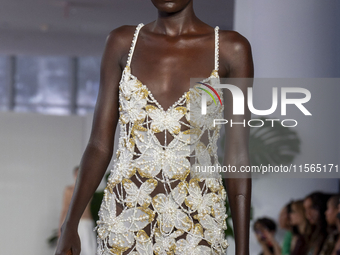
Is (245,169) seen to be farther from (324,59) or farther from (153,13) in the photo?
(153,13)

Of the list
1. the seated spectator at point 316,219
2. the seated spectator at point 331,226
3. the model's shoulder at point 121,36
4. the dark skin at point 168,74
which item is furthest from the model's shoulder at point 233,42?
the seated spectator at point 316,219

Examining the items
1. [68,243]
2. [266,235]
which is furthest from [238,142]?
[266,235]

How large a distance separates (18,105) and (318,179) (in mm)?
9601

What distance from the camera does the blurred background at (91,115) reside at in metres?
3.42

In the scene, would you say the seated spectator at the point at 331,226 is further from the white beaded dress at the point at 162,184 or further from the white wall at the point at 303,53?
the white beaded dress at the point at 162,184

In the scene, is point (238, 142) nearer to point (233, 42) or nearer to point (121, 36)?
point (233, 42)

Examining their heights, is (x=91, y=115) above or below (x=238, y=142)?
above

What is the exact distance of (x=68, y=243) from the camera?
3.89 ft

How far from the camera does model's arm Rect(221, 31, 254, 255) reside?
1.22m

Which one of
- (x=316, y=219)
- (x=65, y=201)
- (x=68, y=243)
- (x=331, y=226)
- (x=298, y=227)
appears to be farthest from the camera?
(x=65, y=201)

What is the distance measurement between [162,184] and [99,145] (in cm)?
21

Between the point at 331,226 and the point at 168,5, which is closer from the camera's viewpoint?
the point at 168,5

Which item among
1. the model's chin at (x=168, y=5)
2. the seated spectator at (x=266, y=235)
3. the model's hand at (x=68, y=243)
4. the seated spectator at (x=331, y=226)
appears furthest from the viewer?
the seated spectator at (x=266, y=235)

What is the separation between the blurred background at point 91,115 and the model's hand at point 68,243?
1.98 meters
